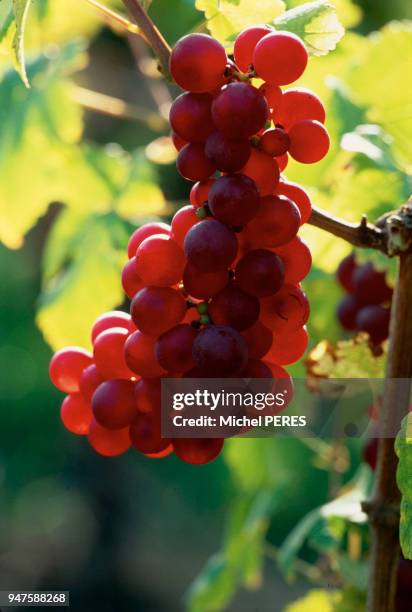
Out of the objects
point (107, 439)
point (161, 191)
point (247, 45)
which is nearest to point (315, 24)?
point (247, 45)

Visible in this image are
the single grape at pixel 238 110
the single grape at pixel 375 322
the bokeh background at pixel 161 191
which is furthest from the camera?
the bokeh background at pixel 161 191

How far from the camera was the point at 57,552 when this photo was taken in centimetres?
393

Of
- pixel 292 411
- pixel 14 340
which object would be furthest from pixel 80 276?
pixel 14 340

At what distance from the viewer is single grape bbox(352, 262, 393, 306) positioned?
0.79m

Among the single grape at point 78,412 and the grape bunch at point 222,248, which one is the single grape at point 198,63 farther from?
the single grape at point 78,412

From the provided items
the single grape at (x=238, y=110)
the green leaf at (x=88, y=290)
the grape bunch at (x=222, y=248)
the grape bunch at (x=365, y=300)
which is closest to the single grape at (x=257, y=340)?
the grape bunch at (x=222, y=248)

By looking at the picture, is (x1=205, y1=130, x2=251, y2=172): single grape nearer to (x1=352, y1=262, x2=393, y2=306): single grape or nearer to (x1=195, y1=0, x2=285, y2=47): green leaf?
(x1=195, y1=0, x2=285, y2=47): green leaf

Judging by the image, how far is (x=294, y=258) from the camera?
51 cm

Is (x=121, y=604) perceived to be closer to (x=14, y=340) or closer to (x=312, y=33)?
(x=14, y=340)

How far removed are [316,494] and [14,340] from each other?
186 centimetres

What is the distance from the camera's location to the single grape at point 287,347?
1.72 ft

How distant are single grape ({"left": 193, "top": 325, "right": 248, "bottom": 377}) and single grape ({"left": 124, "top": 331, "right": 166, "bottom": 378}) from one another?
40 millimetres

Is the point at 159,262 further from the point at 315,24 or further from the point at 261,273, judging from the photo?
the point at 315,24

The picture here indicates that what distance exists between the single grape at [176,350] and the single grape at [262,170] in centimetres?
8
